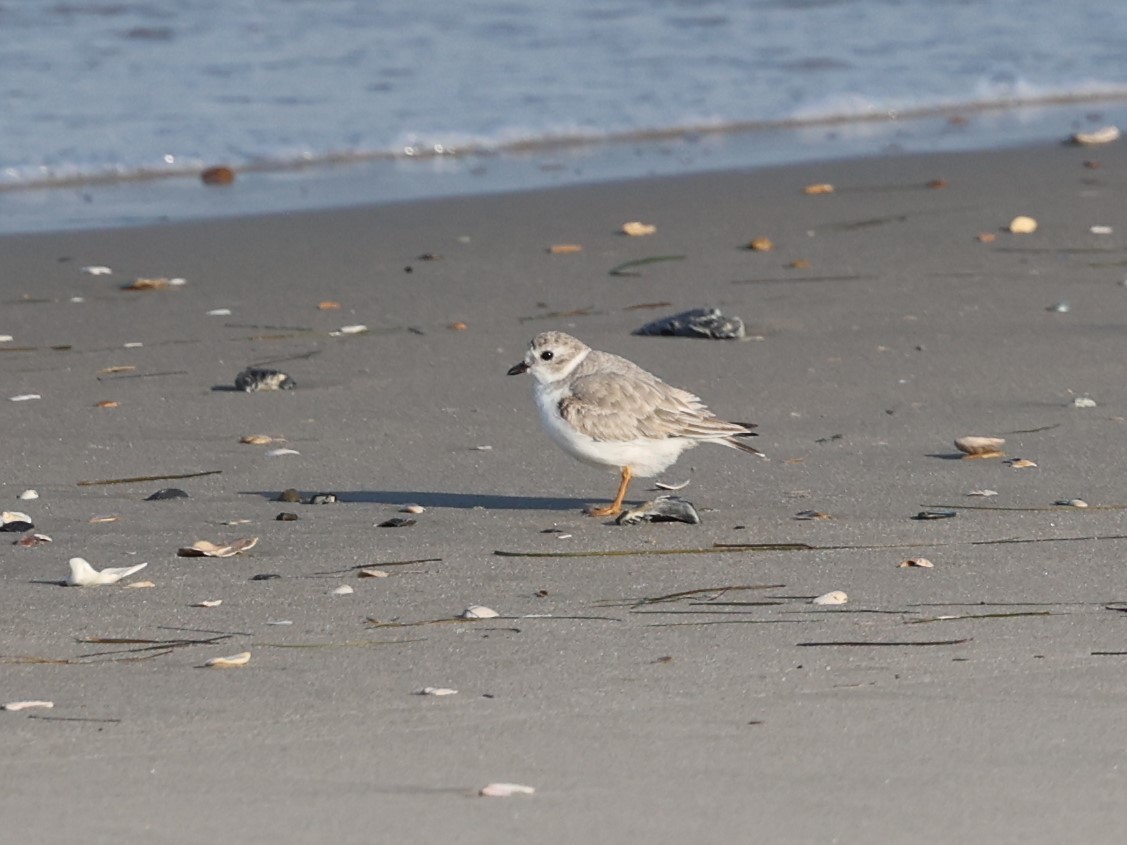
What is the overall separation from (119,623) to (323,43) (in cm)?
1137

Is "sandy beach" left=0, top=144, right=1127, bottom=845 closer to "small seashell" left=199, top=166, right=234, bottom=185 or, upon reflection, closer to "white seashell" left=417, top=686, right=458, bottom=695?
"white seashell" left=417, top=686, right=458, bottom=695

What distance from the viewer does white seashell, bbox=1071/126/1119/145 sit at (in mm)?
11227

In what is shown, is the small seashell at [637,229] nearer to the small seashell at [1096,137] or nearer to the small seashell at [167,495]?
the small seashell at [1096,137]

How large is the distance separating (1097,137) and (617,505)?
7.04m

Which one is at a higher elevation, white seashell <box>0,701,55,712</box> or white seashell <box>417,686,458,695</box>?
white seashell <box>0,701,55,712</box>

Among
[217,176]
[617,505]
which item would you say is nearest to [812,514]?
[617,505]

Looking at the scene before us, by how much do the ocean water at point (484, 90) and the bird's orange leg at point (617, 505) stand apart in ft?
17.1

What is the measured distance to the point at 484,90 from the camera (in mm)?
13383

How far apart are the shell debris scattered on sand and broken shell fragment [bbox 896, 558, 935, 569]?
271cm

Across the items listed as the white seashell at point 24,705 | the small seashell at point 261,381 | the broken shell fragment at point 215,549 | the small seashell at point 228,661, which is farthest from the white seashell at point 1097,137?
the white seashell at point 24,705

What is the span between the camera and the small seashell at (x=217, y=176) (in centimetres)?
1102

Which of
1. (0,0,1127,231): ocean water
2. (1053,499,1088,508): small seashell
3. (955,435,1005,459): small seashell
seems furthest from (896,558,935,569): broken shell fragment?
(0,0,1127,231): ocean water

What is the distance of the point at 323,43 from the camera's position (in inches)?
588

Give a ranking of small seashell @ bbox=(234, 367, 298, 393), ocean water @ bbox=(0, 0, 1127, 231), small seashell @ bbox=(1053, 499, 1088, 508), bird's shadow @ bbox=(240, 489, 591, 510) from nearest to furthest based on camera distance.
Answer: small seashell @ bbox=(1053, 499, 1088, 508) → bird's shadow @ bbox=(240, 489, 591, 510) → small seashell @ bbox=(234, 367, 298, 393) → ocean water @ bbox=(0, 0, 1127, 231)
